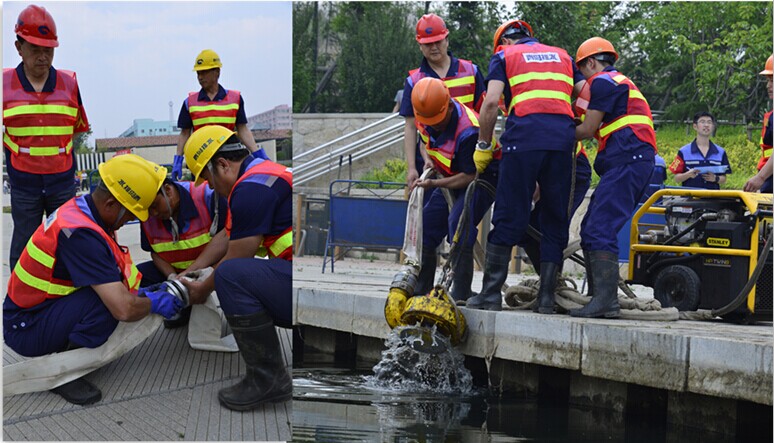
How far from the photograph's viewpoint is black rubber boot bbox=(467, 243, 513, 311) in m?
4.91

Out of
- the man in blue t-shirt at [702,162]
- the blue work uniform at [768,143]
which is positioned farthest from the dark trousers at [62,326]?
the man in blue t-shirt at [702,162]

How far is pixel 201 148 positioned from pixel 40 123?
1.53 feet

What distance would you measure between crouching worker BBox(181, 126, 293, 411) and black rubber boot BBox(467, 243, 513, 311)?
2.20 meters

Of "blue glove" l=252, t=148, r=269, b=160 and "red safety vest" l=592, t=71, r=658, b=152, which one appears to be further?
"red safety vest" l=592, t=71, r=658, b=152

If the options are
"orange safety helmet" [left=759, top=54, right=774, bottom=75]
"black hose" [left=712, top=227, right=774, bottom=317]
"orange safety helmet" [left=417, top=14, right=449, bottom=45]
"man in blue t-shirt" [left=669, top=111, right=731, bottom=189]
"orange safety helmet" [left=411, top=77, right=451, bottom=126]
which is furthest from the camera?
"man in blue t-shirt" [left=669, top=111, right=731, bottom=189]

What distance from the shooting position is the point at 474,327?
16.2 ft

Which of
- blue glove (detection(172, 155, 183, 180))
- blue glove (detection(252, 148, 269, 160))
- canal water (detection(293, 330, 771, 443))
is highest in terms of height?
blue glove (detection(252, 148, 269, 160))

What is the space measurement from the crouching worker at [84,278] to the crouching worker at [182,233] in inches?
3.7

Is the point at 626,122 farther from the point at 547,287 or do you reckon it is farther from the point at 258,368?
the point at 258,368

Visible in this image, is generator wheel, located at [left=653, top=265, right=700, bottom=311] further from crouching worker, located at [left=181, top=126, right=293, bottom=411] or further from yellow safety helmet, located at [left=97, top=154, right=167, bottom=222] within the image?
yellow safety helmet, located at [left=97, top=154, right=167, bottom=222]

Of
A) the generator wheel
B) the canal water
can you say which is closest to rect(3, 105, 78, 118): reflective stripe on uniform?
the canal water

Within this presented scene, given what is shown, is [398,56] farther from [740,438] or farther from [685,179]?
[740,438]

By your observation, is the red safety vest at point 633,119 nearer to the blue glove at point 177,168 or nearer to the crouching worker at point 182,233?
the crouching worker at point 182,233

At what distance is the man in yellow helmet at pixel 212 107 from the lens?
2.73m
